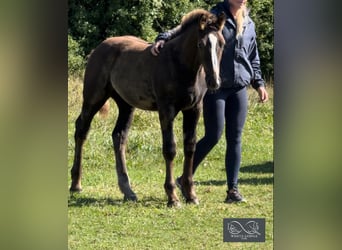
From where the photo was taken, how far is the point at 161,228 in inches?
210

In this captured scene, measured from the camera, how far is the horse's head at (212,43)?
17.0 ft

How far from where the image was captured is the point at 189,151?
5.44m

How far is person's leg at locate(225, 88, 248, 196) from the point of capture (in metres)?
5.34

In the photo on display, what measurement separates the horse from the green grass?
68 mm

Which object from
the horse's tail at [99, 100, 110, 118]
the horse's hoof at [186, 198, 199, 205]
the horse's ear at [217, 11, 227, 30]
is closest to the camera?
the horse's ear at [217, 11, 227, 30]

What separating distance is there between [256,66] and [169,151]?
110 cm

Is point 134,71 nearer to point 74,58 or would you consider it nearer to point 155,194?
point 74,58

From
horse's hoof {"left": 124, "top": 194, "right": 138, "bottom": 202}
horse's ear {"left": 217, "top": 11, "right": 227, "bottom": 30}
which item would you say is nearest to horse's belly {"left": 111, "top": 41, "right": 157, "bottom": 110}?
horse's ear {"left": 217, "top": 11, "right": 227, "bottom": 30}

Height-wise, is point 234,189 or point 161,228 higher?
point 234,189

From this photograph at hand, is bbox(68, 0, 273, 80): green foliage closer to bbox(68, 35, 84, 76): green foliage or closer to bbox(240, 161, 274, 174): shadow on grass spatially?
bbox(68, 35, 84, 76): green foliage
